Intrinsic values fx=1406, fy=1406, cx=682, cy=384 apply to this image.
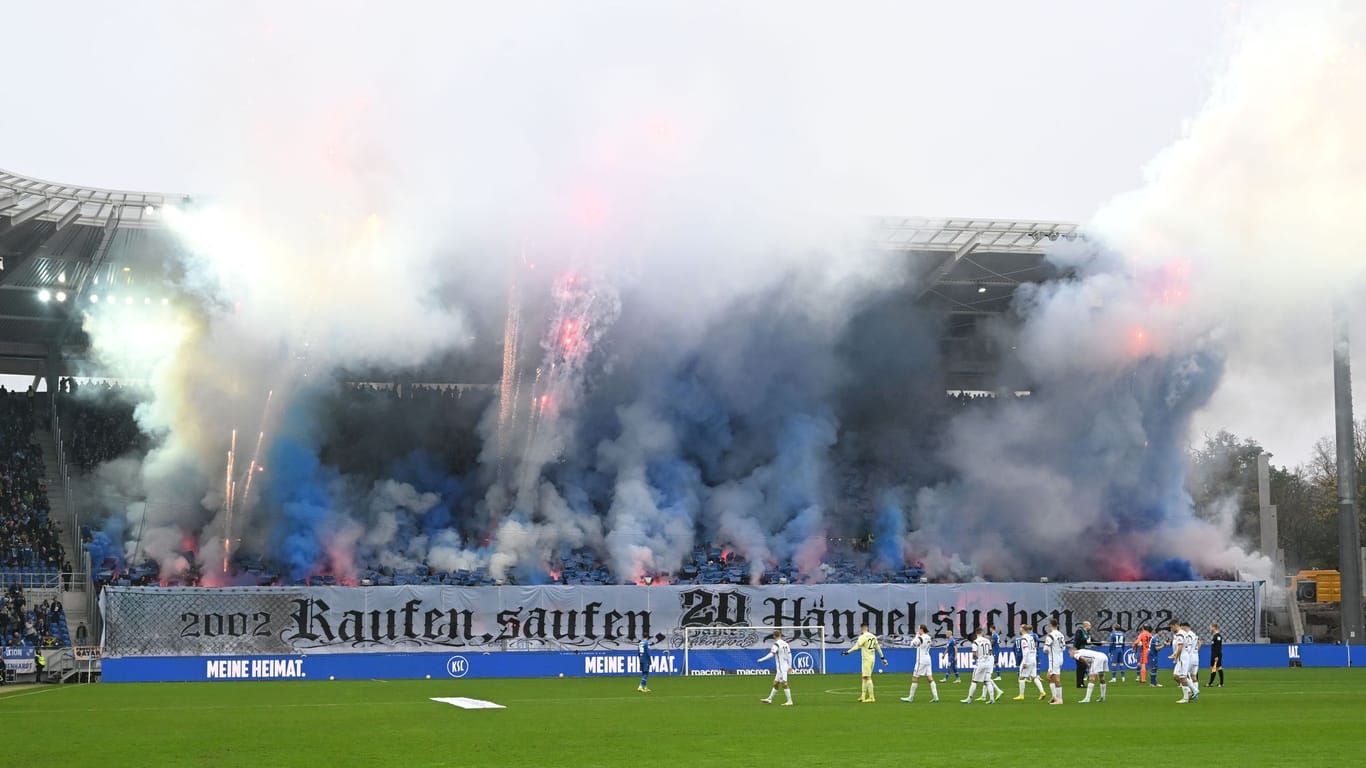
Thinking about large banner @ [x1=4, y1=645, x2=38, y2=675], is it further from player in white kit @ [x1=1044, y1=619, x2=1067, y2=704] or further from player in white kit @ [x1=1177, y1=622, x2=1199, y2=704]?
player in white kit @ [x1=1177, y1=622, x2=1199, y2=704]

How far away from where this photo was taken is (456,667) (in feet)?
155

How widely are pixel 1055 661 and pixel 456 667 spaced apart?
21.3 metres

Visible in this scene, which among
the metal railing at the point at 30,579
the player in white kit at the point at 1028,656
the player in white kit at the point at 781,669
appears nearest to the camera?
the player in white kit at the point at 781,669

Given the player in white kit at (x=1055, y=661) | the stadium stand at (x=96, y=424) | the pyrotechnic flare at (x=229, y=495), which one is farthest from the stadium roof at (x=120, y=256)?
the player in white kit at (x=1055, y=661)

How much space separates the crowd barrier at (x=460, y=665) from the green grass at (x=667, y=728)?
6816 millimetres

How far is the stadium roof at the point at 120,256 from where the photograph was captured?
174 ft

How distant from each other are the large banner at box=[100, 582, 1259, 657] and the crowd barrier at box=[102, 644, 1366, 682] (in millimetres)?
1320

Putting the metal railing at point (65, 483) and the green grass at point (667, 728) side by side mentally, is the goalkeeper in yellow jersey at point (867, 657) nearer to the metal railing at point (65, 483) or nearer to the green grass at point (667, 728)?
the green grass at point (667, 728)

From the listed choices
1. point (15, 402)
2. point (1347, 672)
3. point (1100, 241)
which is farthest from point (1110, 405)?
point (15, 402)

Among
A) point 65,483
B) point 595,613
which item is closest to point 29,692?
point 595,613

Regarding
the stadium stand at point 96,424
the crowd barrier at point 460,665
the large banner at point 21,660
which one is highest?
the stadium stand at point 96,424

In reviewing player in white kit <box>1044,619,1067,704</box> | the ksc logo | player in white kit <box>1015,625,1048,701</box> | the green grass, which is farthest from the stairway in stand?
player in white kit <box>1044,619,1067,704</box>

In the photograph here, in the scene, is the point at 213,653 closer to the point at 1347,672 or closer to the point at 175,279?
the point at 175,279

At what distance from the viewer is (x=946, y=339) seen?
74.7m
